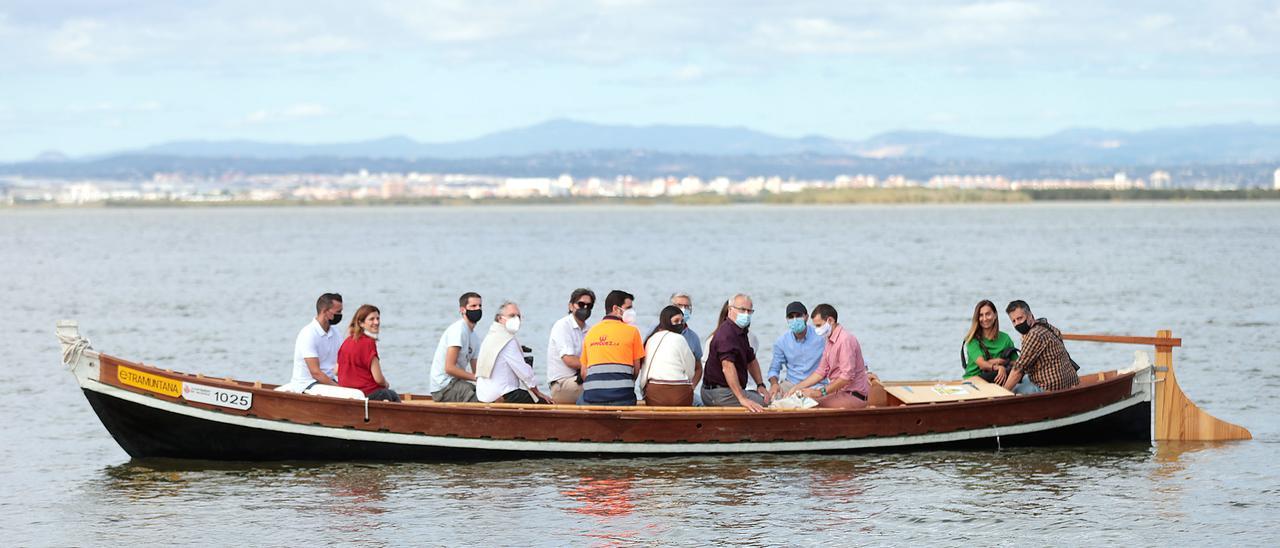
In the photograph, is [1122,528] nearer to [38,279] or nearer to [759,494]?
[759,494]

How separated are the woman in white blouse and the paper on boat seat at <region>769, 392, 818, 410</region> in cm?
95

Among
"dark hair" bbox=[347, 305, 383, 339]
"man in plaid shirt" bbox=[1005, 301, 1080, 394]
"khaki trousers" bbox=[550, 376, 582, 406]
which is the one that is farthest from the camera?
"man in plaid shirt" bbox=[1005, 301, 1080, 394]

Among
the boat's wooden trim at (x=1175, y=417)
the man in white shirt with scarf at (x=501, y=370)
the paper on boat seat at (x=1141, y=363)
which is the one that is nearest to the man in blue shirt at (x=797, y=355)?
the man in white shirt with scarf at (x=501, y=370)

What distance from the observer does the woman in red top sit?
55.9 ft

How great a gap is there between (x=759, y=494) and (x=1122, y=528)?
11.5ft

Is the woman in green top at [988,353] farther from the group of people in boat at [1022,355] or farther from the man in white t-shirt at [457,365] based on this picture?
the man in white t-shirt at [457,365]

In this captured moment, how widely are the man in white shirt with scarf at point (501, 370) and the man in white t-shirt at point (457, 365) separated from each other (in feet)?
0.71

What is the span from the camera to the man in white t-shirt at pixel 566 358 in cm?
1808

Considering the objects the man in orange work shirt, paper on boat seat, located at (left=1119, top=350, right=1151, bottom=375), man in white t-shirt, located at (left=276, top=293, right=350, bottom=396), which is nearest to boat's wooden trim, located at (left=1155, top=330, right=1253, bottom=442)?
paper on boat seat, located at (left=1119, top=350, right=1151, bottom=375)

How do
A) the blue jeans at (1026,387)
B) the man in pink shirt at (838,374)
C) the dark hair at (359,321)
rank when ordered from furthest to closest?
the blue jeans at (1026,387) < the man in pink shirt at (838,374) < the dark hair at (359,321)

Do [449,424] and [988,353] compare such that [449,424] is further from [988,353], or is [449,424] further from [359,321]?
[988,353]

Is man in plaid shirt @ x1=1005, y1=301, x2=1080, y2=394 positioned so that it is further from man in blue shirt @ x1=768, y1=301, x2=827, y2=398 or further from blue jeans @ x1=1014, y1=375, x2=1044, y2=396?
man in blue shirt @ x1=768, y1=301, x2=827, y2=398

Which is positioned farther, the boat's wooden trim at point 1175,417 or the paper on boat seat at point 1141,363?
the boat's wooden trim at point 1175,417

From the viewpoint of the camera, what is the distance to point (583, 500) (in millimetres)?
15906
